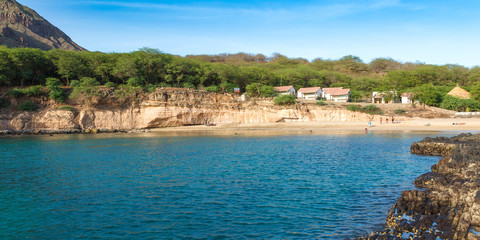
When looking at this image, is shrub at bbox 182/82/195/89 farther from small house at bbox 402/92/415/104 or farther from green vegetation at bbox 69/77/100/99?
small house at bbox 402/92/415/104

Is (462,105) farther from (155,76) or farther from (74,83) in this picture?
(74,83)

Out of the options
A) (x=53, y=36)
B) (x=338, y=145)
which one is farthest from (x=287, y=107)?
(x=53, y=36)

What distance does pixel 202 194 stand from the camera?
16.0 m

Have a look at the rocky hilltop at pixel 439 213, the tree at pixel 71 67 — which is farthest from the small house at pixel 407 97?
the tree at pixel 71 67

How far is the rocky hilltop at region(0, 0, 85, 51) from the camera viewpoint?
106 m

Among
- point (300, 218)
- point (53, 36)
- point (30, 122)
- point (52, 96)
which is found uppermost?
point (53, 36)

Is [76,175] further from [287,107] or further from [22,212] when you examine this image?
[287,107]

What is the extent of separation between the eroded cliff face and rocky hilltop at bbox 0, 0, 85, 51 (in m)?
63.8

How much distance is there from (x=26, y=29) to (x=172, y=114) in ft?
362

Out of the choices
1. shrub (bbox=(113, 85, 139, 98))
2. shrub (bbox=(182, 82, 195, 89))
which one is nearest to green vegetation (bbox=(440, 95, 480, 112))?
shrub (bbox=(182, 82, 195, 89))

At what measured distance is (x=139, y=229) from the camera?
37.7ft

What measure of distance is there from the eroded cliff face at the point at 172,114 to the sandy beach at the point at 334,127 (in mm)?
2289

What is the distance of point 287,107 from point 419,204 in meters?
49.7

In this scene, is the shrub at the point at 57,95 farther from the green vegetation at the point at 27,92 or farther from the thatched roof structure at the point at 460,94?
the thatched roof structure at the point at 460,94
